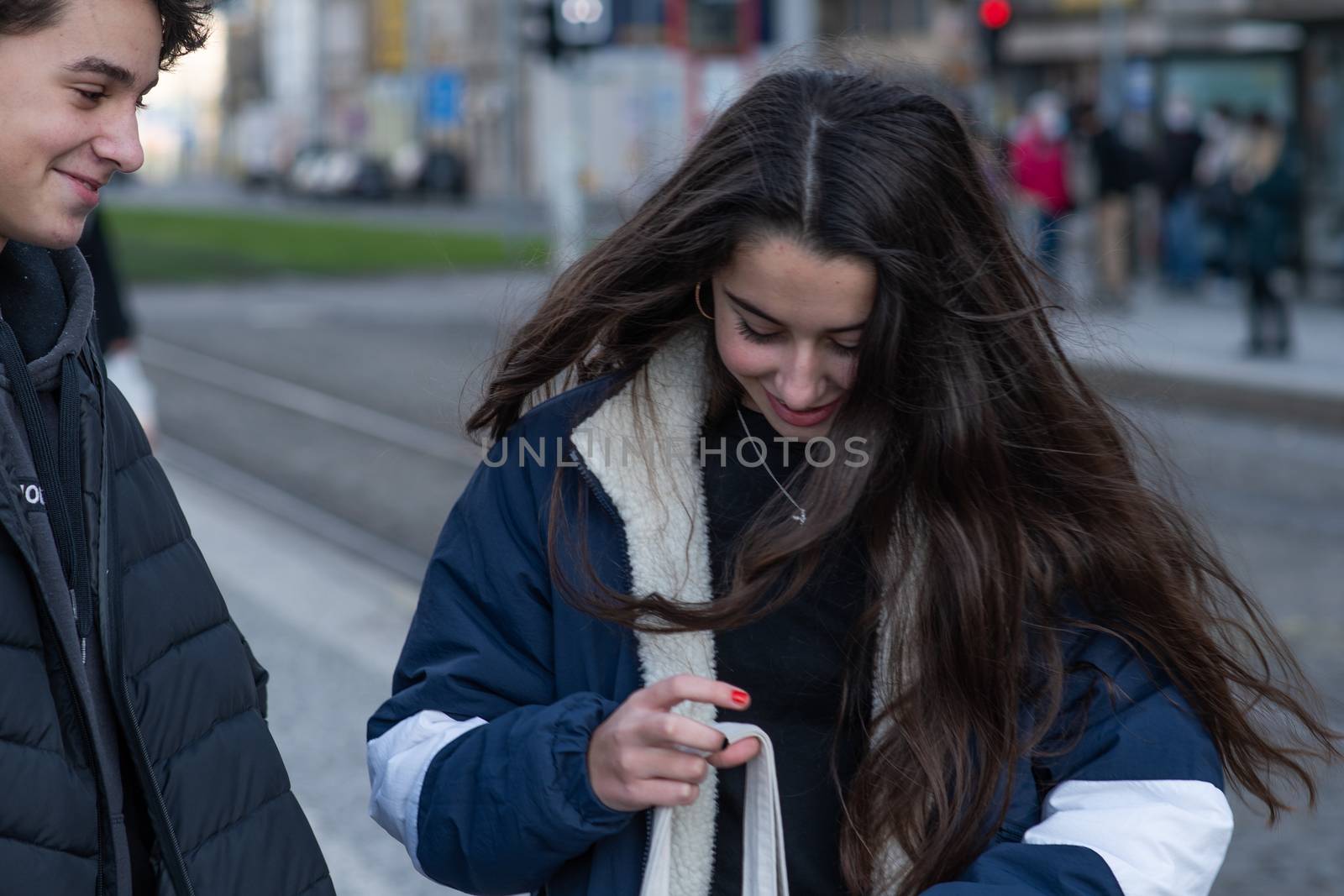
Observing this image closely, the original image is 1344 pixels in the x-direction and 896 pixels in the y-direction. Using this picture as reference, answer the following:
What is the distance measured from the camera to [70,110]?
1538 millimetres

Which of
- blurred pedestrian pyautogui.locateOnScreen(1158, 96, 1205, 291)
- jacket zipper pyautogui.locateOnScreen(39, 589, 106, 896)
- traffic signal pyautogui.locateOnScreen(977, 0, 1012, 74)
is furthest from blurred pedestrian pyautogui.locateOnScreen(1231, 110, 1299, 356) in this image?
jacket zipper pyautogui.locateOnScreen(39, 589, 106, 896)

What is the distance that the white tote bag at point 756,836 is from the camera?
64.0 inches

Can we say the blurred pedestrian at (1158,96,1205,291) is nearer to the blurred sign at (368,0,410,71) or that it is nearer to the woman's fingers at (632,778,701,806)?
the woman's fingers at (632,778,701,806)

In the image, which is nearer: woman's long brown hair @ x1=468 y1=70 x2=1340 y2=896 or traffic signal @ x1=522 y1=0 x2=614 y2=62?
woman's long brown hair @ x1=468 y1=70 x2=1340 y2=896

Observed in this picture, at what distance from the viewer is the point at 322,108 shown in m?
66.6

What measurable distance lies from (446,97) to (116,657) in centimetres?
5302

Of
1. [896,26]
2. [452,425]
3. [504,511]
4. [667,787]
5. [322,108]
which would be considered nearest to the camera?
[667,787]

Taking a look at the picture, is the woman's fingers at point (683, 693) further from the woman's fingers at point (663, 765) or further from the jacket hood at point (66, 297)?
the jacket hood at point (66, 297)

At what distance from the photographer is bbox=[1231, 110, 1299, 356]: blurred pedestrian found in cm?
1207

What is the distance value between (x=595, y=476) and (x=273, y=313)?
51.4ft

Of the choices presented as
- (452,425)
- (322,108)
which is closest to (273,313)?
(452,425)

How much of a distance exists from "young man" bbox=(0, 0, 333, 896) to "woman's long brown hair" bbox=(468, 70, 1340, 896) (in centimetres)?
38

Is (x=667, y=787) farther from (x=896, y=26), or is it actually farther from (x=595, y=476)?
(x=896, y=26)

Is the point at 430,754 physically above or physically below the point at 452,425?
below
